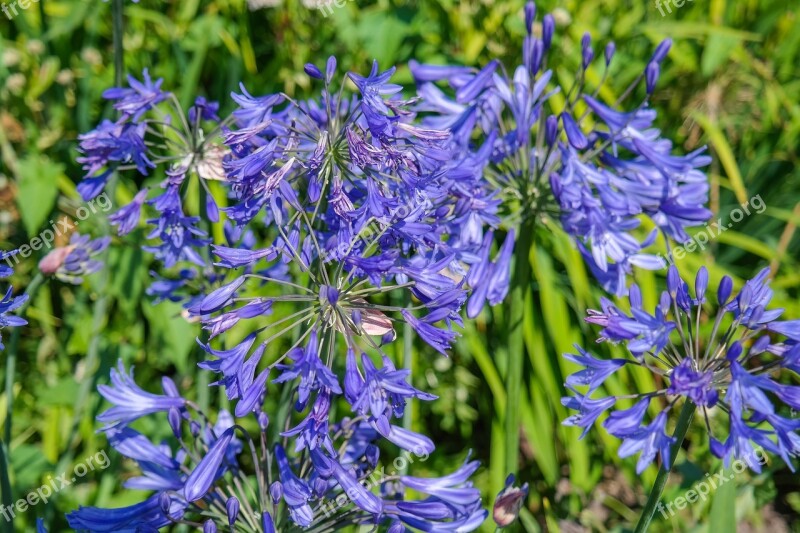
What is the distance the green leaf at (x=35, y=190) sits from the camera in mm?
3906

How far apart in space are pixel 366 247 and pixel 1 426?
8.42ft

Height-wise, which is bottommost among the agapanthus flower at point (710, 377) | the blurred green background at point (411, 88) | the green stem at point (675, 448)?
the blurred green background at point (411, 88)

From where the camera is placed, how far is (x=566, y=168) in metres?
2.53

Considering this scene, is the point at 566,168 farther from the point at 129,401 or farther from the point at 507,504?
the point at 129,401

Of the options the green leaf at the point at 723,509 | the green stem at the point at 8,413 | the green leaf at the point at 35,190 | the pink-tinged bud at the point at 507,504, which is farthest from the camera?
the green leaf at the point at 35,190

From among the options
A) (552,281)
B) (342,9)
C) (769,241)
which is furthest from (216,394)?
(769,241)

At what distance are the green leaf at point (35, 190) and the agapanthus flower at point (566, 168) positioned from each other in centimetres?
213

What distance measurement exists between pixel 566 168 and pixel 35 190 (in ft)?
9.06

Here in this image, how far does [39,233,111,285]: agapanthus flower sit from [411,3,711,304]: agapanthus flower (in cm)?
125

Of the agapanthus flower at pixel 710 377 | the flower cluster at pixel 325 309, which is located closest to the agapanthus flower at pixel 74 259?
the flower cluster at pixel 325 309

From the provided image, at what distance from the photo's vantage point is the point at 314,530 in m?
2.13

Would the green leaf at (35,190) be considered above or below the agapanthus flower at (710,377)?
below

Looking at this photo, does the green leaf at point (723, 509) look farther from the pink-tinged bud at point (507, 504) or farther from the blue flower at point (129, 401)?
the blue flower at point (129, 401)

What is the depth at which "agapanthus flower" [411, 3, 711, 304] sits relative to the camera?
252 cm
